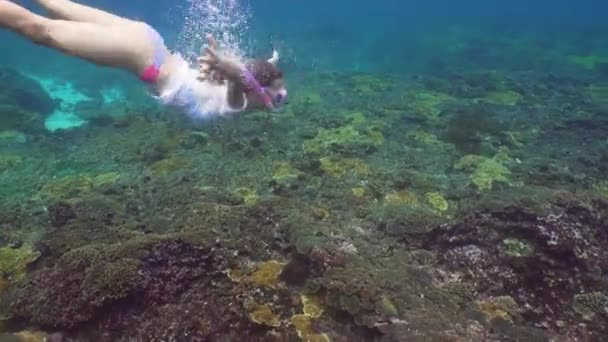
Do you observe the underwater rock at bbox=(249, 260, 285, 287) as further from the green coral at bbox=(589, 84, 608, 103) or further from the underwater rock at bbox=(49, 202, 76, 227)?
the green coral at bbox=(589, 84, 608, 103)

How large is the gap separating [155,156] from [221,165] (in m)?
2.30

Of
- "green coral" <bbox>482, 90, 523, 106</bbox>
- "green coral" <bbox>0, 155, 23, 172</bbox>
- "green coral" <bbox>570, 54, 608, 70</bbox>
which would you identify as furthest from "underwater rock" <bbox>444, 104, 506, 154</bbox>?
"green coral" <bbox>570, 54, 608, 70</bbox>

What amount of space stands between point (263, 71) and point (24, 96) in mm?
23800

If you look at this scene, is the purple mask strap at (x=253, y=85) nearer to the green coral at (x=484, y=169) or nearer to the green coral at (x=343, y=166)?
the green coral at (x=343, y=166)

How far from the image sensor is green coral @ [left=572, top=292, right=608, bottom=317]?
7438 millimetres

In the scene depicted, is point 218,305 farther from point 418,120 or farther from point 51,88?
point 51,88

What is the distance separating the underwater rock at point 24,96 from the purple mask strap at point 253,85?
21.4 meters

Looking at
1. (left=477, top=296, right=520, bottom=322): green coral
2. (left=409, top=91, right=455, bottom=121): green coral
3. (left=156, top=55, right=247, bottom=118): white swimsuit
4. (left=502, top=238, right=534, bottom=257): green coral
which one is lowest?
(left=477, top=296, right=520, bottom=322): green coral

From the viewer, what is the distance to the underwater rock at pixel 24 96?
24172 mm

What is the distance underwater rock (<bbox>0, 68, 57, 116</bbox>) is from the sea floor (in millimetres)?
8263

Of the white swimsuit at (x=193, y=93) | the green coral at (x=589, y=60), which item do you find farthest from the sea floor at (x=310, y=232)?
the green coral at (x=589, y=60)

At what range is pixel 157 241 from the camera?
24.8 ft

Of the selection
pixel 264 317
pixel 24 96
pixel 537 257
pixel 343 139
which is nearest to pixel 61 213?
pixel 264 317

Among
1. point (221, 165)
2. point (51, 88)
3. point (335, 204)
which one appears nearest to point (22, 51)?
point (51, 88)
